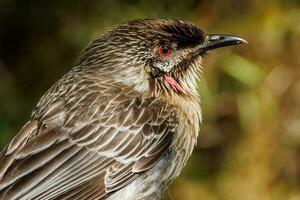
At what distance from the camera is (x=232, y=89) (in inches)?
411

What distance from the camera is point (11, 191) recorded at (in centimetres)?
754

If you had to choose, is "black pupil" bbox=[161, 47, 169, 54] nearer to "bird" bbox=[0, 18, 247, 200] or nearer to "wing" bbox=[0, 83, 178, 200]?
"bird" bbox=[0, 18, 247, 200]

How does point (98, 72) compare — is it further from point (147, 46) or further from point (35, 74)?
point (35, 74)

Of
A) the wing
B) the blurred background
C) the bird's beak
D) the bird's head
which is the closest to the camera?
the wing

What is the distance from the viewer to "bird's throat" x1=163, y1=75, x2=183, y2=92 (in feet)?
27.2

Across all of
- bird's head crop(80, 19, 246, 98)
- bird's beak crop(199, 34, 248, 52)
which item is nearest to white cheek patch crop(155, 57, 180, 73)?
bird's head crop(80, 19, 246, 98)

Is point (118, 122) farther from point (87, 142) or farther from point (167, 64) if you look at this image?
point (167, 64)

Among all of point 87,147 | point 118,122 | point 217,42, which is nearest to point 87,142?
point 87,147

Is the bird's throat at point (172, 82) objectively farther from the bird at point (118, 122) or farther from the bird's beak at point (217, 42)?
the bird's beak at point (217, 42)

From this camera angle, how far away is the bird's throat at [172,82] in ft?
27.2

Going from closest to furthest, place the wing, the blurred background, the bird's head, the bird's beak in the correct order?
1. the wing
2. the bird's head
3. the bird's beak
4. the blurred background

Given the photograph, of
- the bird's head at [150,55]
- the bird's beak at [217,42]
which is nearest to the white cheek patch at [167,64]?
the bird's head at [150,55]

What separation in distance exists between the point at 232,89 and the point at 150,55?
7.44ft

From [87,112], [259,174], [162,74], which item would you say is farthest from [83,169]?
[259,174]
